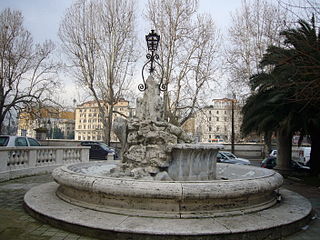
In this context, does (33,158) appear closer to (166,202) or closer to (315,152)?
(166,202)

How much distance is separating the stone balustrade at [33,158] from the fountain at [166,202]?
412 centimetres

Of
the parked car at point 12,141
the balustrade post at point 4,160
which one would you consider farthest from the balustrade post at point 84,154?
the balustrade post at point 4,160

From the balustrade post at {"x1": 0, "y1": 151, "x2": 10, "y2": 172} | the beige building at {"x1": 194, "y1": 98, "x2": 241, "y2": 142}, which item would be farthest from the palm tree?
the balustrade post at {"x1": 0, "y1": 151, "x2": 10, "y2": 172}

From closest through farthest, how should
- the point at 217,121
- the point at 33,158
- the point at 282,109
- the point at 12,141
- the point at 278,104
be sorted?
1. the point at 278,104
2. the point at 33,158
3. the point at 282,109
4. the point at 12,141
5. the point at 217,121

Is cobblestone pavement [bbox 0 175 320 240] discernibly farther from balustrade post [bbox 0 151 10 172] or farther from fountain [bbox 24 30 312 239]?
balustrade post [bbox 0 151 10 172]

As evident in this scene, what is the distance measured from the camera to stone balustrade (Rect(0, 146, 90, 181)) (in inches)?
393

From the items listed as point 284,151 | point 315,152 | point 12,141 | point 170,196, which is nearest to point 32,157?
point 12,141

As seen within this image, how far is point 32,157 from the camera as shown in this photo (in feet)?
38.4

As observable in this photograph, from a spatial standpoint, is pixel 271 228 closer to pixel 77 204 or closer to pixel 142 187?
pixel 142 187

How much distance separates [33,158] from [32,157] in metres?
0.10

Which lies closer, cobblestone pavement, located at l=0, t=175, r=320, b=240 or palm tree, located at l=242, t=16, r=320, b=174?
cobblestone pavement, located at l=0, t=175, r=320, b=240

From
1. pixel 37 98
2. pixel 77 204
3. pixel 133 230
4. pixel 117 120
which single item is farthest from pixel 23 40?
pixel 133 230

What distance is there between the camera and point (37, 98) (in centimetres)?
2527

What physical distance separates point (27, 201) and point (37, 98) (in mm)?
21595
